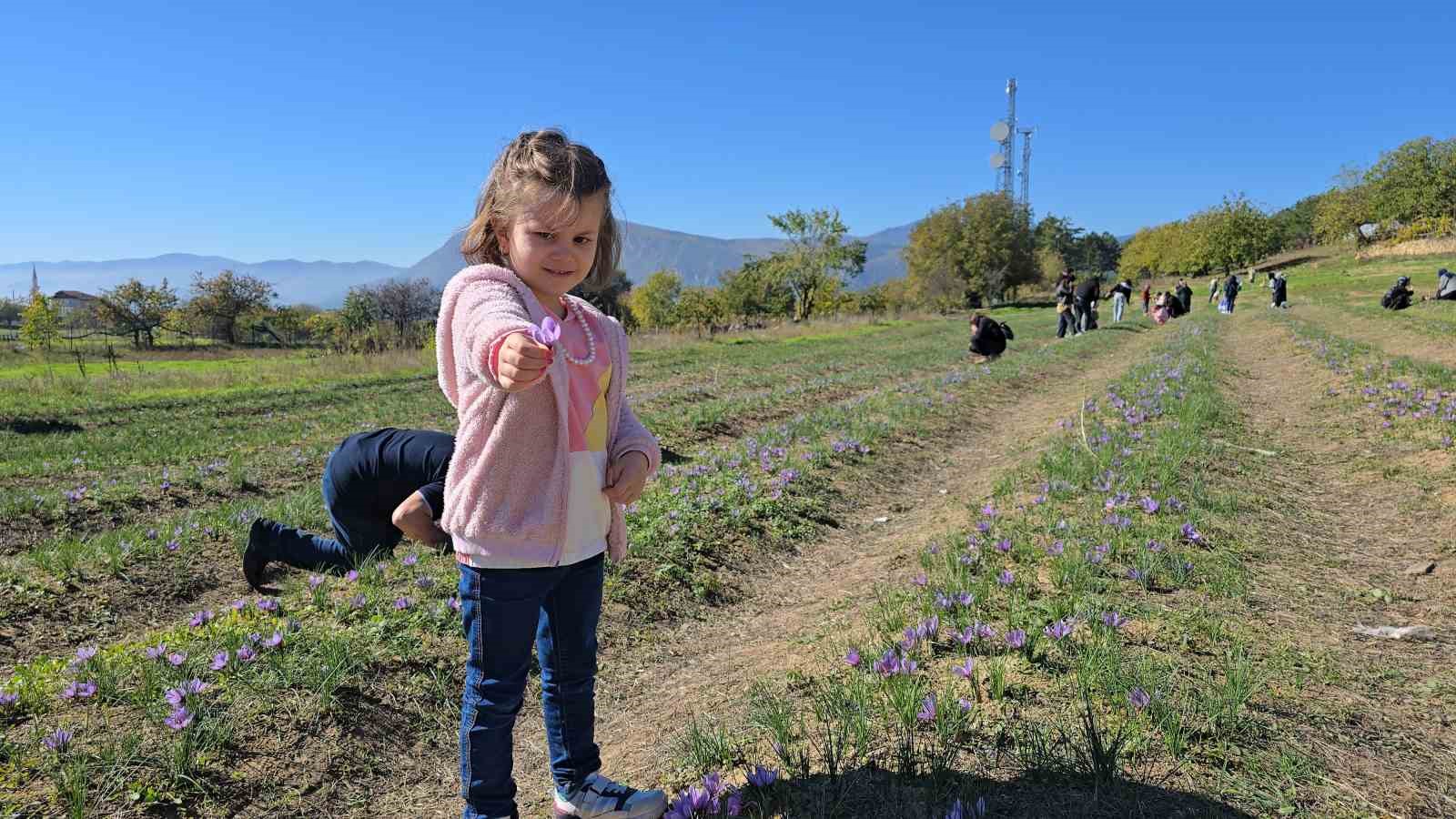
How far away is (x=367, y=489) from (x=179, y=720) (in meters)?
1.36

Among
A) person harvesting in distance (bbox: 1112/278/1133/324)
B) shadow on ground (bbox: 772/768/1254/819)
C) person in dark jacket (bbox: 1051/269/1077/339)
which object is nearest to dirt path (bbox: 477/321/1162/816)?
shadow on ground (bbox: 772/768/1254/819)

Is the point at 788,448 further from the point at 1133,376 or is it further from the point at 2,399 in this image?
the point at 2,399

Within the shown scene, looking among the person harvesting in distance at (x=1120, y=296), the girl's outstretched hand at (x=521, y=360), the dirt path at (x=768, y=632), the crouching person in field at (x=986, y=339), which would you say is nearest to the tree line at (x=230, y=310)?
the person harvesting in distance at (x=1120, y=296)

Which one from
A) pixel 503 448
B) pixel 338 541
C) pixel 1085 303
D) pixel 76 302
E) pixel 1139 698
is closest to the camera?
pixel 503 448

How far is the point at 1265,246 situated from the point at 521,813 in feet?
361

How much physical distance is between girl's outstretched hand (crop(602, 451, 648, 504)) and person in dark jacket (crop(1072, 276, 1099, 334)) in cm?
3000

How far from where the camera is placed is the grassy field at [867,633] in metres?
2.97

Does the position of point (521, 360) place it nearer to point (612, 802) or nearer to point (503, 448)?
point (503, 448)

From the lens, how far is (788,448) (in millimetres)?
9789

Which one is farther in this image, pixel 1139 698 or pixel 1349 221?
pixel 1349 221

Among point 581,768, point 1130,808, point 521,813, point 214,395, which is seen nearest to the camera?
point 1130,808

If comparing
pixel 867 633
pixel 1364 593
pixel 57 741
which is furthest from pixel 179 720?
pixel 1364 593

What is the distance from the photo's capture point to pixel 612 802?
2.82 meters

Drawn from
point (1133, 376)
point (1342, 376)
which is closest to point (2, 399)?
point (1133, 376)
